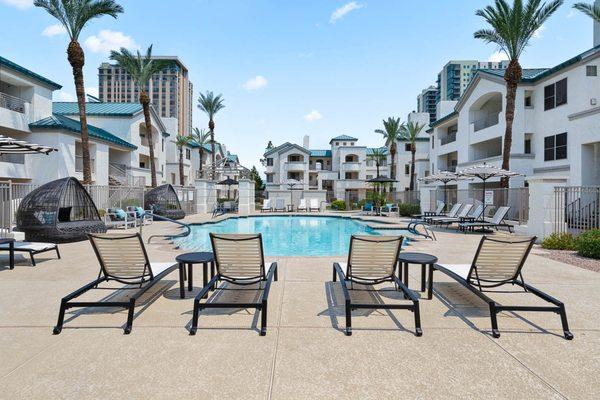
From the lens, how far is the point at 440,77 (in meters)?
162

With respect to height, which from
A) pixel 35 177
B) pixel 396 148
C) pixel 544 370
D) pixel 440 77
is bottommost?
pixel 544 370

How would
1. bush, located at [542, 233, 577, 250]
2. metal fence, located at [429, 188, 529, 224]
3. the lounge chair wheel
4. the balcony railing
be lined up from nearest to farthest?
the lounge chair wheel < bush, located at [542, 233, 577, 250] < metal fence, located at [429, 188, 529, 224] < the balcony railing

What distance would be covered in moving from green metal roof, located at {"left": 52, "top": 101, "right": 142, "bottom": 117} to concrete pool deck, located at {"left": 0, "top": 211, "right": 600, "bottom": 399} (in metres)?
33.3

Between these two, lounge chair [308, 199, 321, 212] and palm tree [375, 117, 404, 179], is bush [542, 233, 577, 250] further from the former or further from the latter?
palm tree [375, 117, 404, 179]

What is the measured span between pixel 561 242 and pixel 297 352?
447 inches

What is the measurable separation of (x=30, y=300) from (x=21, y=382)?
2.90m

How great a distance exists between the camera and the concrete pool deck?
3.03 meters

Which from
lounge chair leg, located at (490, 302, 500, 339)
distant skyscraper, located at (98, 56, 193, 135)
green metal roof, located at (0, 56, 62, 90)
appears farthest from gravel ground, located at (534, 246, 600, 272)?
distant skyscraper, located at (98, 56, 193, 135)

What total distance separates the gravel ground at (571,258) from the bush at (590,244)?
0.19m


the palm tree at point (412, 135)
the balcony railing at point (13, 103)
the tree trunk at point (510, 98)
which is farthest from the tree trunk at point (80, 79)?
the palm tree at point (412, 135)

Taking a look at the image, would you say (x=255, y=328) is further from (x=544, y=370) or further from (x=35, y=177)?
(x=35, y=177)

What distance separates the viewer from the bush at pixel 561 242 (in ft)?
36.3

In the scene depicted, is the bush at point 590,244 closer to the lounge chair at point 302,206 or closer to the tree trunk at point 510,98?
→ the tree trunk at point 510,98

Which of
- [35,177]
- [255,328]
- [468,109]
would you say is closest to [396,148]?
[468,109]
